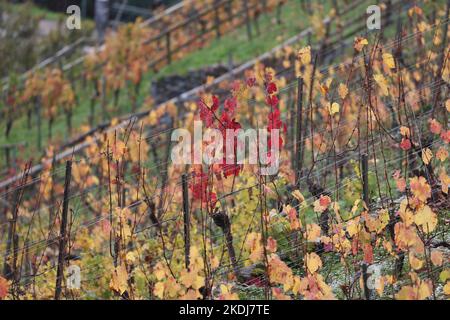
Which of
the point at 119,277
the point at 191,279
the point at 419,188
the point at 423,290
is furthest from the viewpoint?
the point at 119,277

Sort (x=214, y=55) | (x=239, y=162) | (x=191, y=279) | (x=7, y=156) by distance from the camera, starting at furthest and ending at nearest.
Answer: (x=214, y=55) < (x=7, y=156) < (x=239, y=162) < (x=191, y=279)

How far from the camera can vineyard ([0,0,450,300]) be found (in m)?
5.89

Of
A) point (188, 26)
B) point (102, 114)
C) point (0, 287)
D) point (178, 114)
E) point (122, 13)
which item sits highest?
point (122, 13)

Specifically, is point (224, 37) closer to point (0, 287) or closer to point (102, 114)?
point (102, 114)

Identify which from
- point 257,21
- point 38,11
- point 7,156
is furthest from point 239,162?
point 38,11

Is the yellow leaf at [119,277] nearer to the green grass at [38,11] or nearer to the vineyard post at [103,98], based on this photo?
the vineyard post at [103,98]

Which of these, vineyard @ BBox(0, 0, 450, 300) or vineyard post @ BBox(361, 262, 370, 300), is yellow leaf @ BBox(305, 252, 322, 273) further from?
vineyard post @ BBox(361, 262, 370, 300)

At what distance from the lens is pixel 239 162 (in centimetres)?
765

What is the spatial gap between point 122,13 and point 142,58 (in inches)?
343

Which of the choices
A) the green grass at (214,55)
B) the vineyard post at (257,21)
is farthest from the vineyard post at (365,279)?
the vineyard post at (257,21)

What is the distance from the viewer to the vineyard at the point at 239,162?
19.3ft

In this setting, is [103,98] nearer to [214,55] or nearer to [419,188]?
[214,55]

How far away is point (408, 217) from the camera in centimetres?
525
